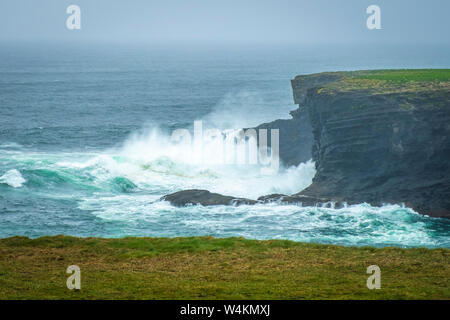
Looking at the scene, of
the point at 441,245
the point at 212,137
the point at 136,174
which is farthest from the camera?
the point at 212,137

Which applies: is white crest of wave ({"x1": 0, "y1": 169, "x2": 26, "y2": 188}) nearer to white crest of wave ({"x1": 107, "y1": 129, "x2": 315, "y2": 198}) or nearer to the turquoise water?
the turquoise water

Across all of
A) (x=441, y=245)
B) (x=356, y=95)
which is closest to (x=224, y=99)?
(x=356, y=95)

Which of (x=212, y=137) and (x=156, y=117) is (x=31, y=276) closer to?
(x=212, y=137)

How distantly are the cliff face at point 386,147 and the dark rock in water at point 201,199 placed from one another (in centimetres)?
536

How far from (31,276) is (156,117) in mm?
71334

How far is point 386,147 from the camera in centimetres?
5000

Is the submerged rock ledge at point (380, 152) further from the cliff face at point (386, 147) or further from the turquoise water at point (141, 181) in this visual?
the turquoise water at point (141, 181)

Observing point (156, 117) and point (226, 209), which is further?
point (156, 117)

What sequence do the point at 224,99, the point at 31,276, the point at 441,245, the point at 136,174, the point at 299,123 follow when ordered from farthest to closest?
1. the point at 224,99
2. the point at 299,123
3. the point at 136,174
4. the point at 441,245
5. the point at 31,276

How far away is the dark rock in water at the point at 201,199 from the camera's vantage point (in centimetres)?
4997

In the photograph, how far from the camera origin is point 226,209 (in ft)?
161

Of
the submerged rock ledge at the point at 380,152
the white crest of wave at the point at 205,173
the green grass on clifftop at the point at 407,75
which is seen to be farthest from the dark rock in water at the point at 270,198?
the green grass on clifftop at the point at 407,75

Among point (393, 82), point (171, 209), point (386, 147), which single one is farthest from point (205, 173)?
point (386, 147)

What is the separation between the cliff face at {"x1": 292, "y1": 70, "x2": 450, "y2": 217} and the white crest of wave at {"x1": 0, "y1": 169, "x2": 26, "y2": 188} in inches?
922
